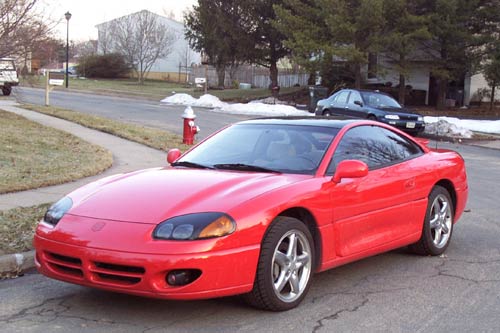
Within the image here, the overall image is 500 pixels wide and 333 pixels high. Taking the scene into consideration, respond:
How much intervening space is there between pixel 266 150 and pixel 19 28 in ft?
41.9

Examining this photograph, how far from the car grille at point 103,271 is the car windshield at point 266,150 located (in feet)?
4.94

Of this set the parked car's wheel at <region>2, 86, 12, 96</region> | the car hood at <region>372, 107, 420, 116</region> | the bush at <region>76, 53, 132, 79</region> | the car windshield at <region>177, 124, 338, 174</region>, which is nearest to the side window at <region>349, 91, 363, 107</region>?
the car hood at <region>372, 107, 420, 116</region>

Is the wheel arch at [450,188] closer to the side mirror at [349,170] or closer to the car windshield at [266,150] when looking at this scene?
the car windshield at [266,150]

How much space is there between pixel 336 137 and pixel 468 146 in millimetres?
15412

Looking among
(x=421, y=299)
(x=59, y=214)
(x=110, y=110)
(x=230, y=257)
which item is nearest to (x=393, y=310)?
(x=421, y=299)

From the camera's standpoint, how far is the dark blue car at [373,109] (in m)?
20.2

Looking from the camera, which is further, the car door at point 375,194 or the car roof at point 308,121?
the car roof at point 308,121

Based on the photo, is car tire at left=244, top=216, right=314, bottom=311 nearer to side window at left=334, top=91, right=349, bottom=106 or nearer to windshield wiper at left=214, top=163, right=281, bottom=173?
windshield wiper at left=214, top=163, right=281, bottom=173

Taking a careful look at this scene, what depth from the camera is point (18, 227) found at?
652cm

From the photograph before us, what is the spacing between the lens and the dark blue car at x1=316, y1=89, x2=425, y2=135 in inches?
797

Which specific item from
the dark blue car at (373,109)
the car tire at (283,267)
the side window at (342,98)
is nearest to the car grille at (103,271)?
the car tire at (283,267)

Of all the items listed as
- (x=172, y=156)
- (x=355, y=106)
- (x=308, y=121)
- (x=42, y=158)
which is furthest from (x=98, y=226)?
(x=355, y=106)

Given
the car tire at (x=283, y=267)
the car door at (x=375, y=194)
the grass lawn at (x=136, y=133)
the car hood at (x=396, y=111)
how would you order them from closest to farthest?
the car tire at (x=283, y=267) → the car door at (x=375, y=194) → the grass lawn at (x=136, y=133) → the car hood at (x=396, y=111)

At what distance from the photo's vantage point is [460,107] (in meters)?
33.2
